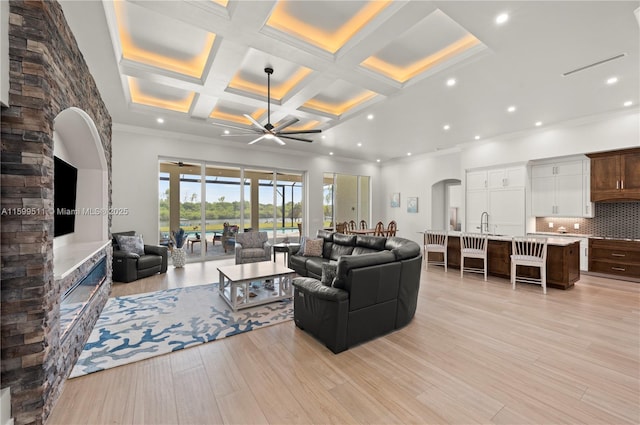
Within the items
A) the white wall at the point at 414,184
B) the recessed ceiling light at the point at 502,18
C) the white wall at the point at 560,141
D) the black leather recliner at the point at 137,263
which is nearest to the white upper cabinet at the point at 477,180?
the white wall at the point at 560,141

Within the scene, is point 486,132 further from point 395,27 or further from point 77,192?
point 77,192

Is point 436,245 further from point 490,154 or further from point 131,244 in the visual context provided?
point 131,244

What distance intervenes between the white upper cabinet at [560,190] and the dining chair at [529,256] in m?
2.03

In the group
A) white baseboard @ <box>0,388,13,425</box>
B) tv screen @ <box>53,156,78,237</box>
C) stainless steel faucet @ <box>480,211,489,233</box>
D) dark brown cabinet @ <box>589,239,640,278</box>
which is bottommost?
white baseboard @ <box>0,388,13,425</box>

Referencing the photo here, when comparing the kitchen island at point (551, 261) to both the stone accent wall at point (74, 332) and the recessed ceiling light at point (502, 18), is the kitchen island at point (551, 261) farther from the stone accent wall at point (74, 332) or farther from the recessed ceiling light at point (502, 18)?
the stone accent wall at point (74, 332)

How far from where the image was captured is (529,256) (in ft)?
15.8

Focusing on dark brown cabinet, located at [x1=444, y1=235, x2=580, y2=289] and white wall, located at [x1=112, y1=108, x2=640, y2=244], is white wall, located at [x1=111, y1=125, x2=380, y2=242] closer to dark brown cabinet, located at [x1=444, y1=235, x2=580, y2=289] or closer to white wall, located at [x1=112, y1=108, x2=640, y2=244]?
white wall, located at [x1=112, y1=108, x2=640, y2=244]

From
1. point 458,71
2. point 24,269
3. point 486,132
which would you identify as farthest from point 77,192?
point 486,132

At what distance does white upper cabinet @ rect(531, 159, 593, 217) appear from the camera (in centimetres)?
596

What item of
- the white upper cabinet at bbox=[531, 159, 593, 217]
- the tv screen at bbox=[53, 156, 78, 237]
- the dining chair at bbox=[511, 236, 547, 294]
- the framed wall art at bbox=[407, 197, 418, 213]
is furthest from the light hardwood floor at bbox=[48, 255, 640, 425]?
the framed wall art at bbox=[407, 197, 418, 213]

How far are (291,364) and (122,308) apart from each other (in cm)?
283

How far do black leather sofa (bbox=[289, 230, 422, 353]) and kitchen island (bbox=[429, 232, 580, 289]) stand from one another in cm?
310

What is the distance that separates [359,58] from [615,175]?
19.4 ft

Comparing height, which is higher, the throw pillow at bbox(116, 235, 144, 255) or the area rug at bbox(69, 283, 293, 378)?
the throw pillow at bbox(116, 235, 144, 255)
